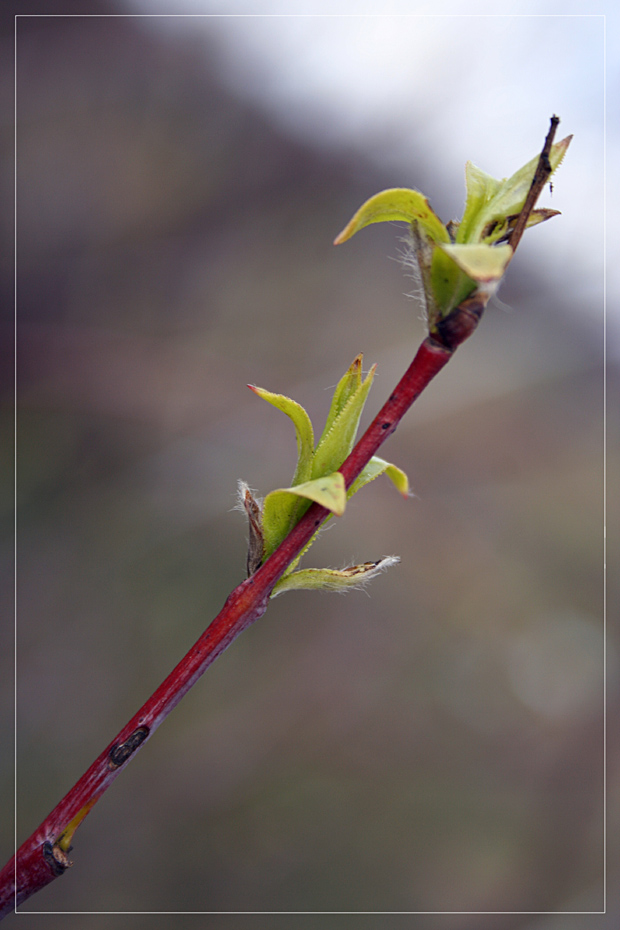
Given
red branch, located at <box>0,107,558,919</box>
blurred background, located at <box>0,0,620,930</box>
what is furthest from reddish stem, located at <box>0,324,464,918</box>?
blurred background, located at <box>0,0,620,930</box>

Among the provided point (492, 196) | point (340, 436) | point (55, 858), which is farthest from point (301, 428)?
point (55, 858)

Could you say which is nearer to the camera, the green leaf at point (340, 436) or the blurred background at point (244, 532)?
the green leaf at point (340, 436)

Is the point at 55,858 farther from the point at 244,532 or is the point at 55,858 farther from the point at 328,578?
the point at 244,532

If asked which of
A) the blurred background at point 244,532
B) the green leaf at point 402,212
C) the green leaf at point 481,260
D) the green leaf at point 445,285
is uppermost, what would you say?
the green leaf at point 402,212

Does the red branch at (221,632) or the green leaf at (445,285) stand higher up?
the green leaf at (445,285)

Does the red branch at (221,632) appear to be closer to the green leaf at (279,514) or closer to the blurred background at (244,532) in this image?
the green leaf at (279,514)

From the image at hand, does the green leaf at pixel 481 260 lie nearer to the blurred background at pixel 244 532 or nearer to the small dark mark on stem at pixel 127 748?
the small dark mark on stem at pixel 127 748

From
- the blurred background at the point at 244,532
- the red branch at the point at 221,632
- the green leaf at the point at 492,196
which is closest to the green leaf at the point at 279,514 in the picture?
the red branch at the point at 221,632
